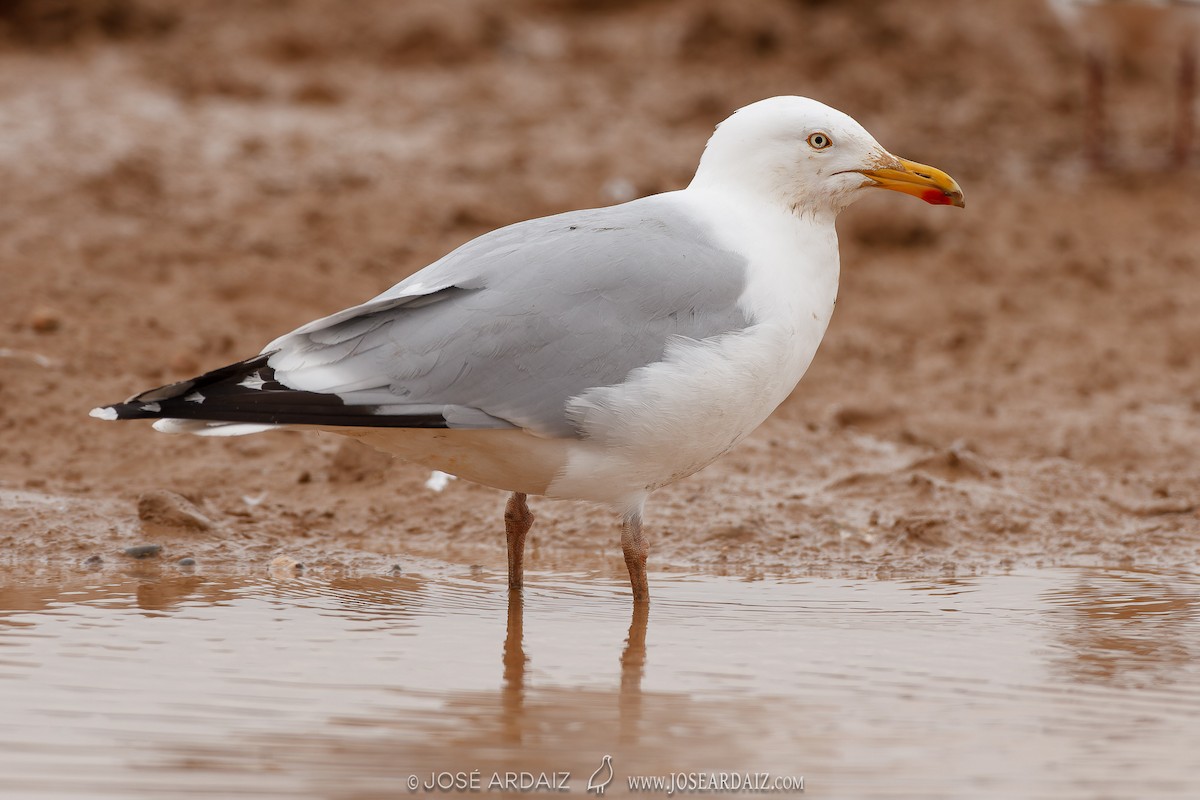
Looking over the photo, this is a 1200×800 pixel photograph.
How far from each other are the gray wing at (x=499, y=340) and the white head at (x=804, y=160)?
1.19 ft

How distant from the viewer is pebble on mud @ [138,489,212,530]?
5789 millimetres

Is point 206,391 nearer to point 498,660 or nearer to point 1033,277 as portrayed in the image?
point 498,660

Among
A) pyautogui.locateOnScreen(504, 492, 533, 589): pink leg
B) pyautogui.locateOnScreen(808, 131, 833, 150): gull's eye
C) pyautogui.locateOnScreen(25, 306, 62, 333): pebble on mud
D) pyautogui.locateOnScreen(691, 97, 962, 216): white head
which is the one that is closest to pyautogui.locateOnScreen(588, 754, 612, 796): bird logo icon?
pyautogui.locateOnScreen(504, 492, 533, 589): pink leg

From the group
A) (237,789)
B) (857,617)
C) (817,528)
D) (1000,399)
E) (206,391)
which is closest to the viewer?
(237,789)

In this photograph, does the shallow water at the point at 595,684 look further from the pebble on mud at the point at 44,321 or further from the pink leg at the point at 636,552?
the pebble on mud at the point at 44,321

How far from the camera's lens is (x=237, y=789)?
3549mm

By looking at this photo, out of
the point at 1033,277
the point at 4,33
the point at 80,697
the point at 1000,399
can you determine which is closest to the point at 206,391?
the point at 80,697

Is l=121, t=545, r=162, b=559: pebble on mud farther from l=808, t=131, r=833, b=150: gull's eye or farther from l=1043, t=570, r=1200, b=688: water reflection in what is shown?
l=1043, t=570, r=1200, b=688: water reflection

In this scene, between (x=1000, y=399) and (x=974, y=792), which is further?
(x=1000, y=399)

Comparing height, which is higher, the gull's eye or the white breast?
the gull's eye

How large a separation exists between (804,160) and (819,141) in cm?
8

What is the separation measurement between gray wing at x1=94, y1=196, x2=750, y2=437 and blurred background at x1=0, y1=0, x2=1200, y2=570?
4.23 feet

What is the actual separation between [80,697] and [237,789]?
753 mm

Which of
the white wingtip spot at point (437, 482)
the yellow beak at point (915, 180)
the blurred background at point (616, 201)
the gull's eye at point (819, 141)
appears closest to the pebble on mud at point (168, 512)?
the blurred background at point (616, 201)
